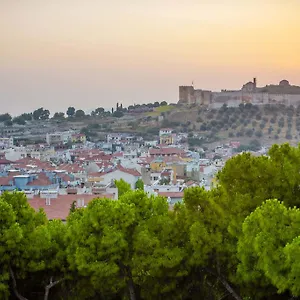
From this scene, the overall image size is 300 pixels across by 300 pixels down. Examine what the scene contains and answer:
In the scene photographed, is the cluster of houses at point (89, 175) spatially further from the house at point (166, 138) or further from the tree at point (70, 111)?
the tree at point (70, 111)

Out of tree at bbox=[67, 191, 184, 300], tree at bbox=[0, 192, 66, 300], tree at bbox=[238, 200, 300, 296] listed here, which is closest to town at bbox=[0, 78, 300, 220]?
tree at bbox=[0, 192, 66, 300]

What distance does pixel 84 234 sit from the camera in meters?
11.0

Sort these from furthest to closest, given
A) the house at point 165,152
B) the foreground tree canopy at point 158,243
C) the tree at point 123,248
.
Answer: the house at point 165,152
the tree at point 123,248
the foreground tree canopy at point 158,243

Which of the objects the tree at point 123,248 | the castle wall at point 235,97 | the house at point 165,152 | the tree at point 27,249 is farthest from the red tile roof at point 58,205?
the castle wall at point 235,97

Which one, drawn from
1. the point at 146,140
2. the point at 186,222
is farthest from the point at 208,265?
the point at 146,140

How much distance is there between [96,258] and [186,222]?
1560mm

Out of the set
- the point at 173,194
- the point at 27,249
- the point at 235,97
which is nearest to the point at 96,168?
the point at 173,194

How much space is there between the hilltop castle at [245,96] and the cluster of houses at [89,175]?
33.3m

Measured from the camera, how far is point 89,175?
125 feet

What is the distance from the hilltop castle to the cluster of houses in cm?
3327

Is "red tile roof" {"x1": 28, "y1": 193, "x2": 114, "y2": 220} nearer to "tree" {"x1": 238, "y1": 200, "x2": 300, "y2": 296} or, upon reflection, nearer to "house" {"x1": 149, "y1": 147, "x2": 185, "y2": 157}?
"tree" {"x1": 238, "y1": 200, "x2": 300, "y2": 296}

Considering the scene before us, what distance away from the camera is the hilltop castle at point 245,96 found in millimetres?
102562

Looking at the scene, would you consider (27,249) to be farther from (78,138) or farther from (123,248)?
(78,138)

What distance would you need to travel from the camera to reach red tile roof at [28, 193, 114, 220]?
69.0 feet
